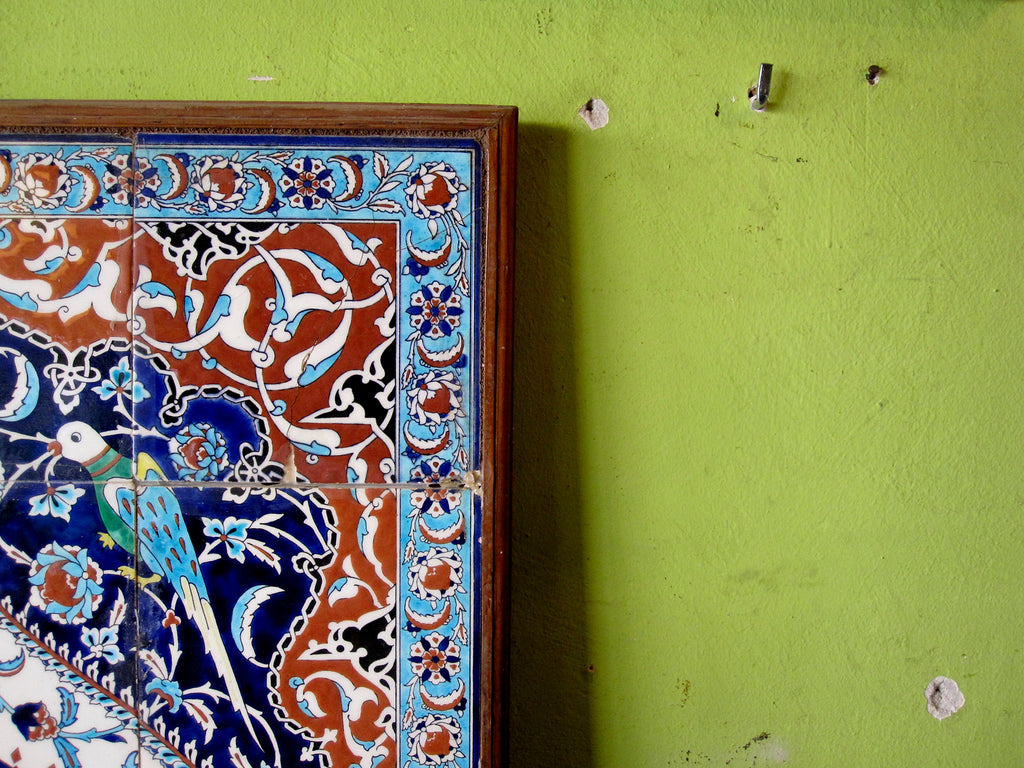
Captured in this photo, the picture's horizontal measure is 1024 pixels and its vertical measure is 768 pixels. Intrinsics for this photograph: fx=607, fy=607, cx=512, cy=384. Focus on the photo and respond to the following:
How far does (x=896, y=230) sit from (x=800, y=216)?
4.7 inches

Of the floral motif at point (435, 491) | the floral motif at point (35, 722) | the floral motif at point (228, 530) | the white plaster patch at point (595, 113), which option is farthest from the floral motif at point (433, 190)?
the floral motif at point (35, 722)

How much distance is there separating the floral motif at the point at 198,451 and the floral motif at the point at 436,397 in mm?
215

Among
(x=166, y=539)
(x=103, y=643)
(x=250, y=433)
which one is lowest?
(x=103, y=643)

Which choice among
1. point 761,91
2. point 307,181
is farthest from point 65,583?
point 761,91

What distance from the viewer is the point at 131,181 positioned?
659 millimetres

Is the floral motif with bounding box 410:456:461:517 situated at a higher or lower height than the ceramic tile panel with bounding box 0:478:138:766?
higher

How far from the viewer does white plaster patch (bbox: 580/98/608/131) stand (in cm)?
70

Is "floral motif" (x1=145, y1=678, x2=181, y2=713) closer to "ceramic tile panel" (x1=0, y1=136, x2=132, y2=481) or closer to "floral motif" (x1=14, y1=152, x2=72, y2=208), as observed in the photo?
"ceramic tile panel" (x1=0, y1=136, x2=132, y2=481)

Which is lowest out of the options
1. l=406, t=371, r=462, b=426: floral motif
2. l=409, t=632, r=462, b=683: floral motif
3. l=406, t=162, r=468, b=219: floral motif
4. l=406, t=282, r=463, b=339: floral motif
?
l=409, t=632, r=462, b=683: floral motif

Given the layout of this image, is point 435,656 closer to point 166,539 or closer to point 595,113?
point 166,539

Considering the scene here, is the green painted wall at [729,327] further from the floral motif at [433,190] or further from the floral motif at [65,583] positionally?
the floral motif at [65,583]

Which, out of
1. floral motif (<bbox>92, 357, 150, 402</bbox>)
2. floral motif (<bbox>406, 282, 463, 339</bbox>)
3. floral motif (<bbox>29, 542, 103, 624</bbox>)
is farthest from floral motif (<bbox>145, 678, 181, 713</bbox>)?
floral motif (<bbox>406, 282, 463, 339</bbox>)

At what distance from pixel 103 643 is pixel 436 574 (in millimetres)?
375

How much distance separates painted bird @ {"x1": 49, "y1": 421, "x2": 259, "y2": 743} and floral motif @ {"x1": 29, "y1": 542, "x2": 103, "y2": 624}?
48 mm
